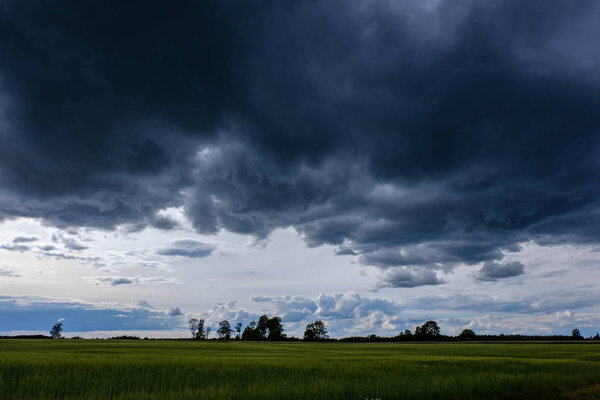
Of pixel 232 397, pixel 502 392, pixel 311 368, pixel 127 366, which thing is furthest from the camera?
pixel 311 368

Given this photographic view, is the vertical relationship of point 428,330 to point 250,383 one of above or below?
below

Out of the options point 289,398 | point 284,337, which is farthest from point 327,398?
point 284,337

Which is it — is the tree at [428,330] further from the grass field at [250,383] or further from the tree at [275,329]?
the grass field at [250,383]

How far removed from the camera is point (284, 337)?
188m

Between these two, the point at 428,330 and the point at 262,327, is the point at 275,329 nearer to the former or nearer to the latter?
the point at 262,327

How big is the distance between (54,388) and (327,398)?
1107 centimetres

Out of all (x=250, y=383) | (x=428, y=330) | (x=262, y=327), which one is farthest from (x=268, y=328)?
(x=250, y=383)

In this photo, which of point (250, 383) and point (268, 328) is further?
point (268, 328)

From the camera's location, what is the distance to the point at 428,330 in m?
189

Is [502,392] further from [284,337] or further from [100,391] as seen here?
[284,337]

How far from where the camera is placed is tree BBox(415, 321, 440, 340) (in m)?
185

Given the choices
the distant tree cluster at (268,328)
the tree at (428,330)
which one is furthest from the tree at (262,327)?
the tree at (428,330)

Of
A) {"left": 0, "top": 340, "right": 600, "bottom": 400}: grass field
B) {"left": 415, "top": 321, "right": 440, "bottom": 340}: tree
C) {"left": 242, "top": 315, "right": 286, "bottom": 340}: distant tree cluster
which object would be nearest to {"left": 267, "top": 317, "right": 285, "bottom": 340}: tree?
{"left": 242, "top": 315, "right": 286, "bottom": 340}: distant tree cluster

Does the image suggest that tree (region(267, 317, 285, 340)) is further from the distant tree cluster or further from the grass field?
the grass field
